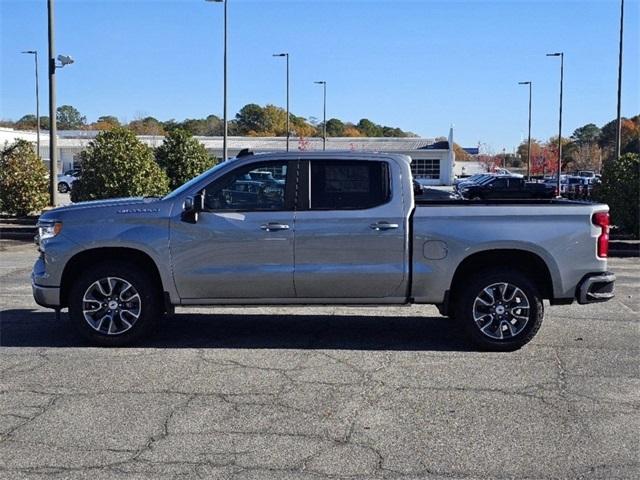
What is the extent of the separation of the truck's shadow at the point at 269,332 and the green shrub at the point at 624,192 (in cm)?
1138

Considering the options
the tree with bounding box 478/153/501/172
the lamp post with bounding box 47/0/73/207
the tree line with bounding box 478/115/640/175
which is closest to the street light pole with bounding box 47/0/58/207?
the lamp post with bounding box 47/0/73/207

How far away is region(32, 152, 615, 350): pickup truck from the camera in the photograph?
24.2 ft

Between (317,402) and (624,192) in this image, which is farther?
(624,192)

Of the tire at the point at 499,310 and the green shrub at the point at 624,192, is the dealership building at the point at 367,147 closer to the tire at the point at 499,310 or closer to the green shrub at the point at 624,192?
the green shrub at the point at 624,192

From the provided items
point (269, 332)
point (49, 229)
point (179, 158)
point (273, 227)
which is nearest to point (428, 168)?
point (179, 158)

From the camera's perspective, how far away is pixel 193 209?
7359 millimetres

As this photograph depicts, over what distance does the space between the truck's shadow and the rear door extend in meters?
0.64

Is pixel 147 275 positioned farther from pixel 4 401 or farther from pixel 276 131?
pixel 276 131

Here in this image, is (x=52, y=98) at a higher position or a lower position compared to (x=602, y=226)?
higher

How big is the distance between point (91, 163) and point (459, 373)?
1532 cm

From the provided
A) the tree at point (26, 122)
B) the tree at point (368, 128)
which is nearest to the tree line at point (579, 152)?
the tree at point (368, 128)

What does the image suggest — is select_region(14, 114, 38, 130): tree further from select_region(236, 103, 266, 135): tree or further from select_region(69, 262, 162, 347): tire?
select_region(69, 262, 162, 347): tire

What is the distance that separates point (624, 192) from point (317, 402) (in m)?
14.9

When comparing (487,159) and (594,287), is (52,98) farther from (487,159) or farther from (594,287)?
(487,159)
